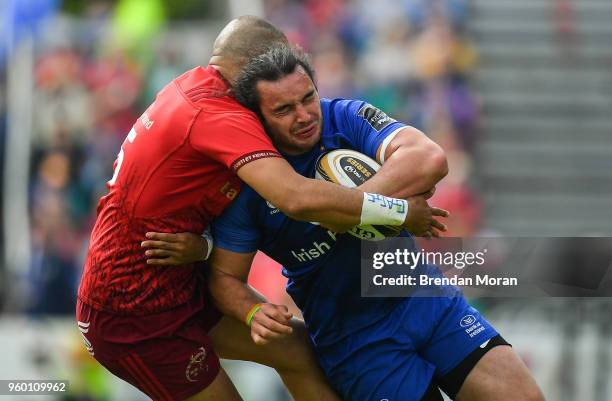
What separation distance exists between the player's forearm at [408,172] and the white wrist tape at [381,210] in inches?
3.1

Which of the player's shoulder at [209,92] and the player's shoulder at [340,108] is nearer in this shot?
the player's shoulder at [209,92]

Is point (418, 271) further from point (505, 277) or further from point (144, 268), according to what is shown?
point (144, 268)

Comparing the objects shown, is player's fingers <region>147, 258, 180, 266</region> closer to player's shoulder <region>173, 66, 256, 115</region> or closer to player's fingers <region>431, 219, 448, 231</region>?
player's shoulder <region>173, 66, 256, 115</region>

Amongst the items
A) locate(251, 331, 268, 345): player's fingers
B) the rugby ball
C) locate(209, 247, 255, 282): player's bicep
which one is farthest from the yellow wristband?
the rugby ball

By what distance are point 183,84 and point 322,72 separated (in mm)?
7391

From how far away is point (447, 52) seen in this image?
45.5 feet

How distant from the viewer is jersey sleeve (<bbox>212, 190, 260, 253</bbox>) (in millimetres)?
6367

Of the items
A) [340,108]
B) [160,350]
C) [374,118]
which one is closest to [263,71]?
[340,108]

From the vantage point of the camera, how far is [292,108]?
616cm

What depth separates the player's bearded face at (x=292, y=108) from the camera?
6133mm

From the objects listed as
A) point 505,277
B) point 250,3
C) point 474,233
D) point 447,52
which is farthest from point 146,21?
point 505,277

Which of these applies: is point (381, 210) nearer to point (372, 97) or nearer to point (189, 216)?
point (189, 216)

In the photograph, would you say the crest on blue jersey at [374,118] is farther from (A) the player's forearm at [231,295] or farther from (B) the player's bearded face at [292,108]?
(A) the player's forearm at [231,295]

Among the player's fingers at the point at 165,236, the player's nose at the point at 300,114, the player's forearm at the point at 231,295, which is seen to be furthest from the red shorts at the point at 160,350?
the player's nose at the point at 300,114
